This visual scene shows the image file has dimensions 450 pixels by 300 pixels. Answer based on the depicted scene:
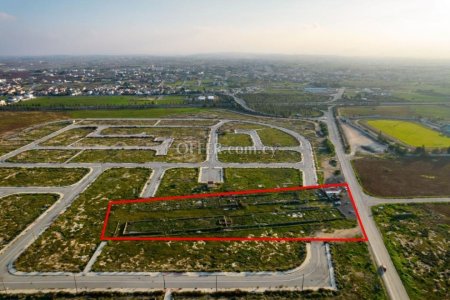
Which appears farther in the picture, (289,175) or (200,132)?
(200,132)

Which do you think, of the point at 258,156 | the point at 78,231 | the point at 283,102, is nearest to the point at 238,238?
the point at 78,231

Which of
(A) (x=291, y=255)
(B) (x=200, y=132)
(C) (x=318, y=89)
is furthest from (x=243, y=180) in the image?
(C) (x=318, y=89)

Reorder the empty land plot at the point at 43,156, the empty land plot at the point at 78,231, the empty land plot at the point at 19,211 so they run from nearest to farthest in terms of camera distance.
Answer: the empty land plot at the point at 78,231 → the empty land plot at the point at 19,211 → the empty land plot at the point at 43,156

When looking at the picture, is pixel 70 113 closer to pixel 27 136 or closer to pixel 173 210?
pixel 27 136

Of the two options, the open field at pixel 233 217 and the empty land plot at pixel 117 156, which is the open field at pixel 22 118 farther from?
the open field at pixel 233 217

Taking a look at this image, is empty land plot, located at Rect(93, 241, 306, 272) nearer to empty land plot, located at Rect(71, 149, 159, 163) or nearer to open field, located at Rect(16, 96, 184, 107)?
empty land plot, located at Rect(71, 149, 159, 163)

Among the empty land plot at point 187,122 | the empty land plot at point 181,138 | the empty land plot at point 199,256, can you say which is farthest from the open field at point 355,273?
the empty land plot at point 187,122

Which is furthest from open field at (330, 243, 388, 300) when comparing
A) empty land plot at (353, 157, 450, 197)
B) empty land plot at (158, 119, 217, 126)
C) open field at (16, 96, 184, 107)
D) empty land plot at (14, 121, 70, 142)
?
open field at (16, 96, 184, 107)
